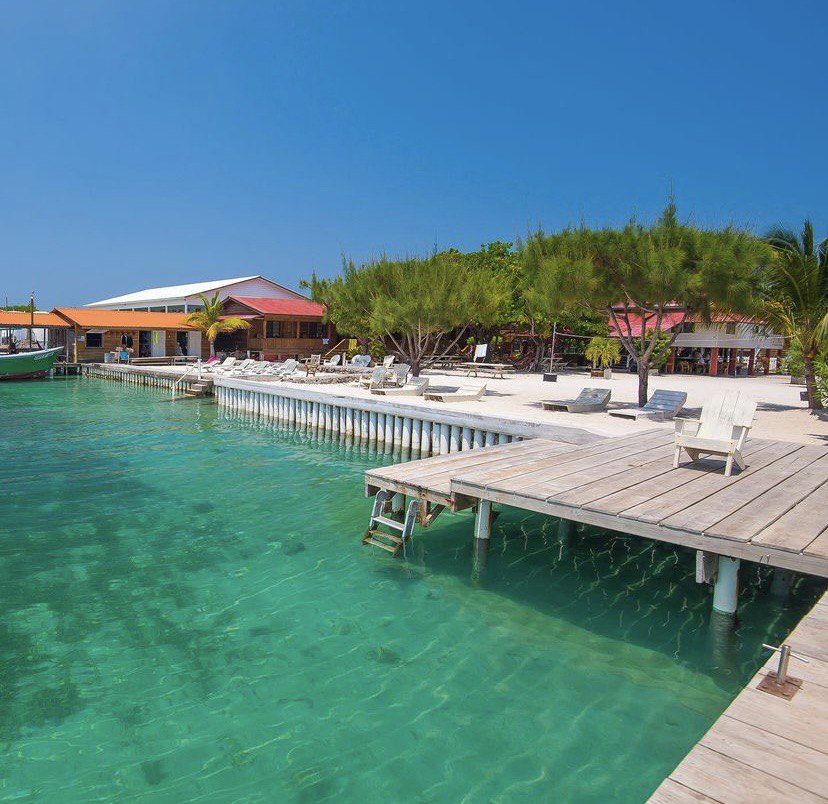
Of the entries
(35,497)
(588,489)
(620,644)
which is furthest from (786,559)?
(35,497)

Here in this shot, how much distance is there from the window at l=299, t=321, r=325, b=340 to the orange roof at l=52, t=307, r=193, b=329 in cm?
692

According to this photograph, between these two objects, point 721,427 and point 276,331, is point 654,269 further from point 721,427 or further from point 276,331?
point 276,331

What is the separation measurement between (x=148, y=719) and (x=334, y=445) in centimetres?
1203

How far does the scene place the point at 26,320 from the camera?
38062 mm

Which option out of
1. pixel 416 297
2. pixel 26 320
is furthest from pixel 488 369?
pixel 26 320

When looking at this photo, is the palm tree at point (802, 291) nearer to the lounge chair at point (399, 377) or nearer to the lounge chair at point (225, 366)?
the lounge chair at point (399, 377)

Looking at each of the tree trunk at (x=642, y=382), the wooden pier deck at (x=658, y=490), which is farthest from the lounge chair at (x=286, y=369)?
the wooden pier deck at (x=658, y=490)

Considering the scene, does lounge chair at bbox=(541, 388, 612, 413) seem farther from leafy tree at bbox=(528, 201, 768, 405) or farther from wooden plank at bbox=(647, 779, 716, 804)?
wooden plank at bbox=(647, 779, 716, 804)

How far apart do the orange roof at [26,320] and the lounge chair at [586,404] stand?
32841 mm

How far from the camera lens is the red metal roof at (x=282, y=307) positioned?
39.6 meters

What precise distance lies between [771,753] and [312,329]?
40.4 meters

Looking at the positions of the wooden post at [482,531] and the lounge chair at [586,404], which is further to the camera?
the lounge chair at [586,404]

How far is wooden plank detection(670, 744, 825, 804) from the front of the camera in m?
2.62

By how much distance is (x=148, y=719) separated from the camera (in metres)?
4.84
